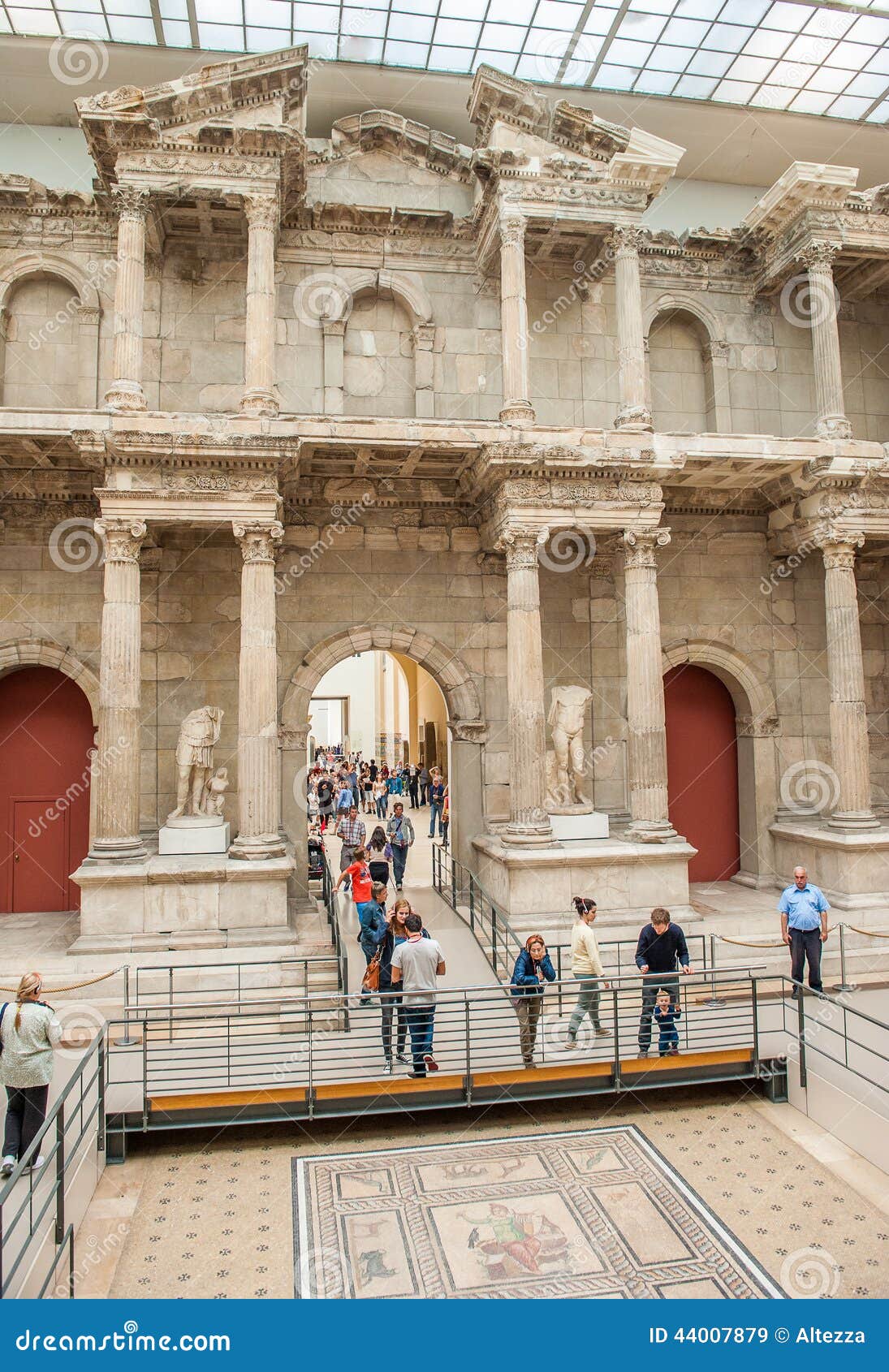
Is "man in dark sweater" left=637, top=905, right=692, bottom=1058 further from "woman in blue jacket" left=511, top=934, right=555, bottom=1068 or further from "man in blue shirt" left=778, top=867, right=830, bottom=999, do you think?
"man in blue shirt" left=778, top=867, right=830, bottom=999

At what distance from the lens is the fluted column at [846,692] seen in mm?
12971

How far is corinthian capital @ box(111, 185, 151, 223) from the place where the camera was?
38.5ft

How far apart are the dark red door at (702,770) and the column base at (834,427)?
4.17 meters

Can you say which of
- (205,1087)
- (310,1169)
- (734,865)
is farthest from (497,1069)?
(734,865)

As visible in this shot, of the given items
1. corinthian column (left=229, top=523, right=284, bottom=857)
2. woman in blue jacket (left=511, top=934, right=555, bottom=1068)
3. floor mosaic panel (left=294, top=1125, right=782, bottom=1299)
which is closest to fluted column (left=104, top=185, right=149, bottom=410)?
corinthian column (left=229, top=523, right=284, bottom=857)

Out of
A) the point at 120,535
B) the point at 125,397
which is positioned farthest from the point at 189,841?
the point at 125,397

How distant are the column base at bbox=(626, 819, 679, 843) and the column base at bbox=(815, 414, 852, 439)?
6234 mm

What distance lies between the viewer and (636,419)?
12484mm

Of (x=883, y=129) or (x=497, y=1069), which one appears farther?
(x=883, y=129)

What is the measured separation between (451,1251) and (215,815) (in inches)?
283

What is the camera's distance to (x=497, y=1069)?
25.9 ft

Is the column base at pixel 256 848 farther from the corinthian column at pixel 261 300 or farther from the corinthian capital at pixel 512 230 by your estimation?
the corinthian capital at pixel 512 230

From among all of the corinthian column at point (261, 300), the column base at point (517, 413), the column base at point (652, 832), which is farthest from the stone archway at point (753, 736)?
the corinthian column at point (261, 300)

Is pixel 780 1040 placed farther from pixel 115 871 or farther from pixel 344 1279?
pixel 115 871
